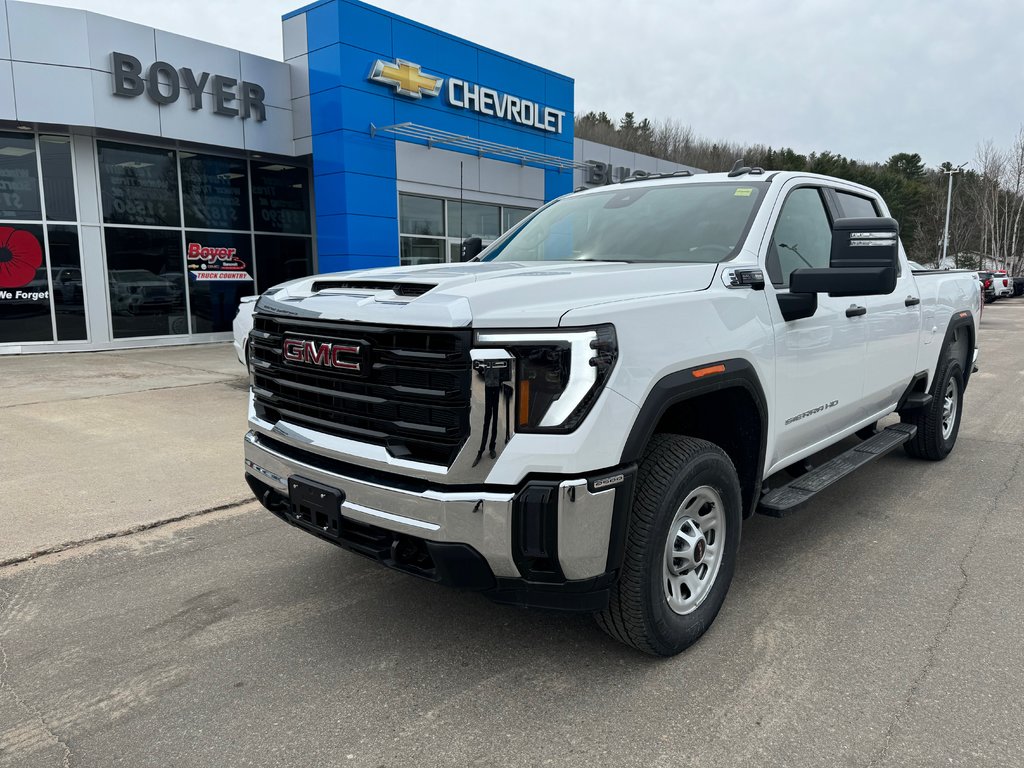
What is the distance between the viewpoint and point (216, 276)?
52.5 feet

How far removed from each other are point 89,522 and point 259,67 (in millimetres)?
12956

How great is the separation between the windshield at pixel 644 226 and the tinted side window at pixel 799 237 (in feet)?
0.64

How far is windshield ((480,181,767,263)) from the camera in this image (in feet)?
11.9

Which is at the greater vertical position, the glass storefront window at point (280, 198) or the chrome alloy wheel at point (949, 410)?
the glass storefront window at point (280, 198)

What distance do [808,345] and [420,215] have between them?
14.8 m

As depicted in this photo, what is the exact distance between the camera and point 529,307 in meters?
2.50

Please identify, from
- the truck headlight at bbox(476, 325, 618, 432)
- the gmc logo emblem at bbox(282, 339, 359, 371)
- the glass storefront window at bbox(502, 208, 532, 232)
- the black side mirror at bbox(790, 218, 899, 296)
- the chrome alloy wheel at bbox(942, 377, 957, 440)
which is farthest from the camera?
the glass storefront window at bbox(502, 208, 532, 232)

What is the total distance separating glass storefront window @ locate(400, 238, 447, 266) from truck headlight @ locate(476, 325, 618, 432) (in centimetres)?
1470

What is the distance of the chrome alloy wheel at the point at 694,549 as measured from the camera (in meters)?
2.89

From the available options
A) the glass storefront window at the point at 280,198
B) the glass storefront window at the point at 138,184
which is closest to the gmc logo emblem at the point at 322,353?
the glass storefront window at the point at 138,184

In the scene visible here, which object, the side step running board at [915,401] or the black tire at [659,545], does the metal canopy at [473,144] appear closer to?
the side step running board at [915,401]

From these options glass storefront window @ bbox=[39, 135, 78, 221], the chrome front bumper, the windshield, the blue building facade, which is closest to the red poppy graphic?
glass storefront window @ bbox=[39, 135, 78, 221]

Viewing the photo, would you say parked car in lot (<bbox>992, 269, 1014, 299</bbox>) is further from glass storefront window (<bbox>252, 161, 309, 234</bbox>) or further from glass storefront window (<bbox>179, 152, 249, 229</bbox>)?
glass storefront window (<bbox>179, 152, 249, 229</bbox>)

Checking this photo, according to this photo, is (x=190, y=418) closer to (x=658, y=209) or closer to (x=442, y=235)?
(x=658, y=209)
